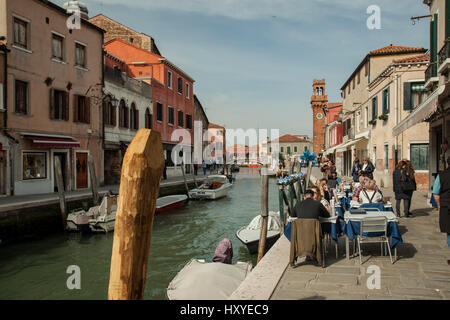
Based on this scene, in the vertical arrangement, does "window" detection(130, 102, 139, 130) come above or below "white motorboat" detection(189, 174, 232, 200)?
above

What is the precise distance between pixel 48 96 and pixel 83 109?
8.32ft

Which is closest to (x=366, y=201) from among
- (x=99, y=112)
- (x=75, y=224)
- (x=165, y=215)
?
(x=75, y=224)

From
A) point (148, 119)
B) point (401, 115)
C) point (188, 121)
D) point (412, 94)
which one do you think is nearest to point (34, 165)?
point (148, 119)

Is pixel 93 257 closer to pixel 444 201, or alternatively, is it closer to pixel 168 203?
pixel 168 203

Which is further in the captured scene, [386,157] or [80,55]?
[386,157]

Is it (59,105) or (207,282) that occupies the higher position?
(59,105)

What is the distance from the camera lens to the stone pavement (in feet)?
14.2

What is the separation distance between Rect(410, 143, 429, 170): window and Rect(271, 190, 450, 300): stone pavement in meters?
10.8

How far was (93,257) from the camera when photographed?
32.8 ft

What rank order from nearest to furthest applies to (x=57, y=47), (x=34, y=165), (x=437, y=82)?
(x=437, y=82), (x=34, y=165), (x=57, y=47)

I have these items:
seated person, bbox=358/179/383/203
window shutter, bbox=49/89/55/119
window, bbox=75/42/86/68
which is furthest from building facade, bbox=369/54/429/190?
window shutter, bbox=49/89/55/119

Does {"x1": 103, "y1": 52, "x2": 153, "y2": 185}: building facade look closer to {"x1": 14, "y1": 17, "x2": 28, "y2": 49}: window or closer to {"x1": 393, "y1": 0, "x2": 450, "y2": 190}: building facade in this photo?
{"x1": 14, "y1": 17, "x2": 28, "y2": 49}: window
